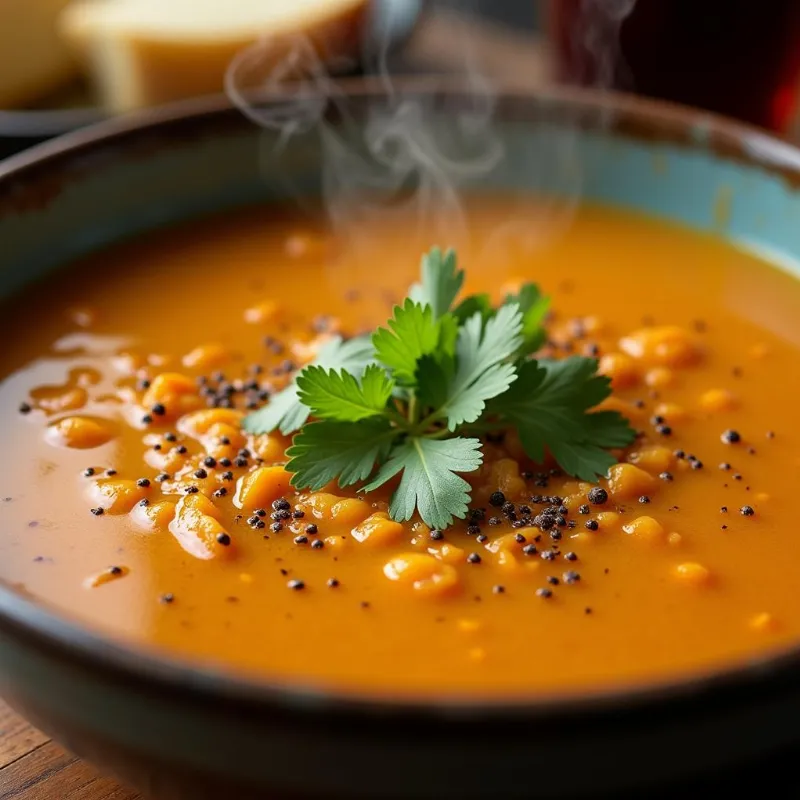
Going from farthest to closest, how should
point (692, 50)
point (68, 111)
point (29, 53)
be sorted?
point (29, 53) → point (68, 111) → point (692, 50)

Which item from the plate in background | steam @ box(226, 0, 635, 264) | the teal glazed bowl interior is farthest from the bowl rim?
the plate in background

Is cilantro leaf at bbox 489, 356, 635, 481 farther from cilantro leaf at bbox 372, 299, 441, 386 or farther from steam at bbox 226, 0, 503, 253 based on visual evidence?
steam at bbox 226, 0, 503, 253

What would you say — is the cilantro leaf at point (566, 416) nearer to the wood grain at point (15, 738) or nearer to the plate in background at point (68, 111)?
the wood grain at point (15, 738)

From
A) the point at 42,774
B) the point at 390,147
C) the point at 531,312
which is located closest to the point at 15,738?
the point at 42,774

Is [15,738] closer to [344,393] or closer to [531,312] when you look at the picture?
[344,393]

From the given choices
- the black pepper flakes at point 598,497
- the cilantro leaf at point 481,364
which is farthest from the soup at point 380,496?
the cilantro leaf at point 481,364

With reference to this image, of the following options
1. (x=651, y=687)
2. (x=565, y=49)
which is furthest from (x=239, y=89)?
(x=651, y=687)
